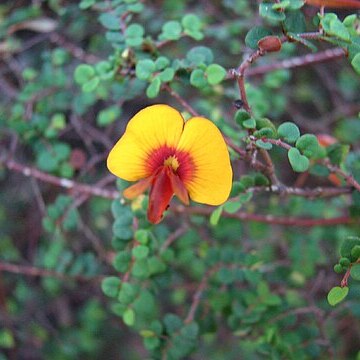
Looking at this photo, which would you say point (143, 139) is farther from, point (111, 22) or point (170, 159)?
point (111, 22)

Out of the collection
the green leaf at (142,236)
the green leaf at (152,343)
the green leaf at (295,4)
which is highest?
the green leaf at (295,4)

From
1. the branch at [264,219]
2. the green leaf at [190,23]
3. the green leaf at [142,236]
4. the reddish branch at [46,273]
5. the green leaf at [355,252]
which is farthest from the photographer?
the reddish branch at [46,273]

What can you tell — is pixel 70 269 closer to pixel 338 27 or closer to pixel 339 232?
pixel 339 232

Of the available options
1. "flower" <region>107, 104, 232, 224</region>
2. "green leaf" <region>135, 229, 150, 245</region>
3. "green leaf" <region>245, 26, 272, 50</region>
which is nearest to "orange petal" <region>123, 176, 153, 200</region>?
"flower" <region>107, 104, 232, 224</region>

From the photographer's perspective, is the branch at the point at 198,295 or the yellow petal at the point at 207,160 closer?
the yellow petal at the point at 207,160

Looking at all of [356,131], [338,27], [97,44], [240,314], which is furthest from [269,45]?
[356,131]

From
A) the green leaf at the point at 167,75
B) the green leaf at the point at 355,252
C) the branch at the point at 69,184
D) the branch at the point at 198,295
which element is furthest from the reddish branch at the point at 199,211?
the green leaf at the point at 355,252

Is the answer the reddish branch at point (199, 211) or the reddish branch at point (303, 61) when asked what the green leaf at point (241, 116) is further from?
the reddish branch at point (303, 61)
